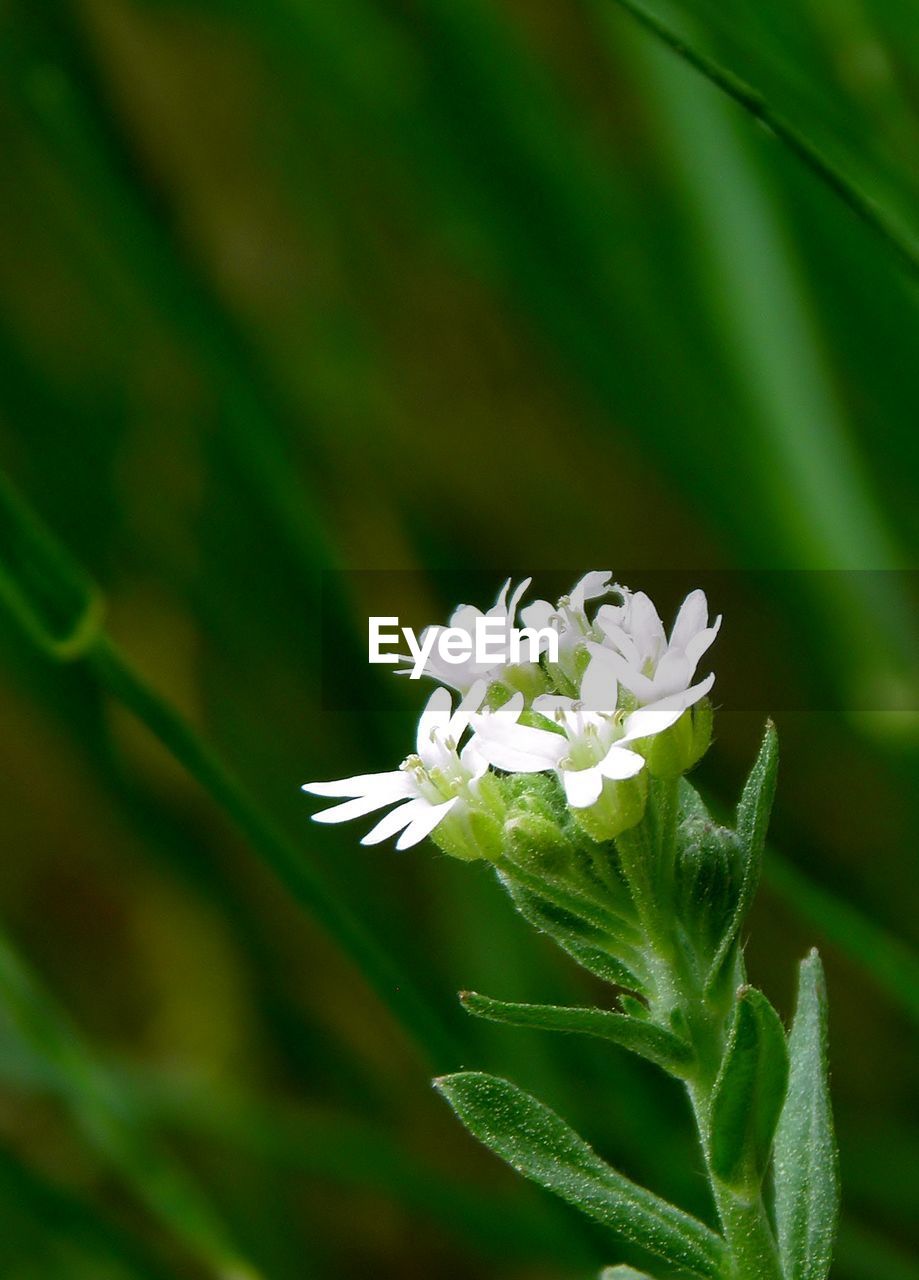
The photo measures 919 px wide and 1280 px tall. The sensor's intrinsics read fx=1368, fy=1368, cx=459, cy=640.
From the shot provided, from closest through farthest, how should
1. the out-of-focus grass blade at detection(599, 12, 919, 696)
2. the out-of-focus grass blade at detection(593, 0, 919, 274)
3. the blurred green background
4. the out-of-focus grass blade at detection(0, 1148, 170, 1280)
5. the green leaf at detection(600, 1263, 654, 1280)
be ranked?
the green leaf at detection(600, 1263, 654, 1280) → the out-of-focus grass blade at detection(593, 0, 919, 274) → the out-of-focus grass blade at detection(0, 1148, 170, 1280) → the blurred green background → the out-of-focus grass blade at detection(599, 12, 919, 696)

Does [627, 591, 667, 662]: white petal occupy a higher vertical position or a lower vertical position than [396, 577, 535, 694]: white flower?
lower

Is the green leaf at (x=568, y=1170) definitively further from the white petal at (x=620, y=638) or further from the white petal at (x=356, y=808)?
the white petal at (x=620, y=638)

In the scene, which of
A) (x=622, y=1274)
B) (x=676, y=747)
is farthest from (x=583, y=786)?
(x=622, y=1274)

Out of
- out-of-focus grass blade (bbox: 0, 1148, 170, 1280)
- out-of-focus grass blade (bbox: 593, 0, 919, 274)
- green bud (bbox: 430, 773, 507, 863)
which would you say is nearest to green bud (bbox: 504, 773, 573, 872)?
green bud (bbox: 430, 773, 507, 863)

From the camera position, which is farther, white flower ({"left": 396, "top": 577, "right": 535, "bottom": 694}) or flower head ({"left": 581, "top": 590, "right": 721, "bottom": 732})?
white flower ({"left": 396, "top": 577, "right": 535, "bottom": 694})

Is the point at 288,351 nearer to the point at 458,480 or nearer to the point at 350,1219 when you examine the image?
the point at 458,480

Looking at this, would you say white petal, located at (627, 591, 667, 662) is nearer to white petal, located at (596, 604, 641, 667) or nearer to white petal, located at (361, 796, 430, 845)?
white petal, located at (596, 604, 641, 667)

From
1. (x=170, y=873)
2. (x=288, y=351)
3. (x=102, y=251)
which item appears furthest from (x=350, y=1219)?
(x=102, y=251)

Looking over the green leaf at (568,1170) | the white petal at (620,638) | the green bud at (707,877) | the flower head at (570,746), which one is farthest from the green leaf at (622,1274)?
the white petal at (620,638)
